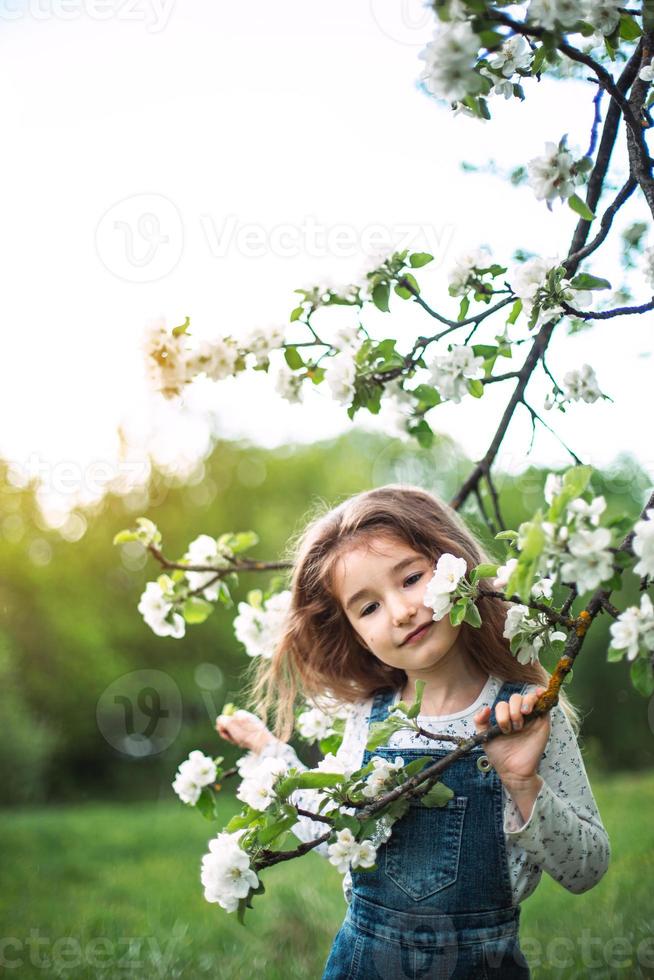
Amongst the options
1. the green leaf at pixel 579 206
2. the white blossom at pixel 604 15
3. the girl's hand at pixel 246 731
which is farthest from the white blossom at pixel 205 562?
the white blossom at pixel 604 15

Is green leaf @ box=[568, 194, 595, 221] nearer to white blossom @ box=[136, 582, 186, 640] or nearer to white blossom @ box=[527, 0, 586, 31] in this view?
white blossom @ box=[527, 0, 586, 31]

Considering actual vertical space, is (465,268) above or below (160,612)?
above

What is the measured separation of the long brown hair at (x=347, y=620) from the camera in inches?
80.7

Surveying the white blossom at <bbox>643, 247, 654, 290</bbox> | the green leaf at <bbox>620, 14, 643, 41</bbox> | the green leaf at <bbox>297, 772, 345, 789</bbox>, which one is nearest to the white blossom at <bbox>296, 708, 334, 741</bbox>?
the green leaf at <bbox>297, 772, 345, 789</bbox>

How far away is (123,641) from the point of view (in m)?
11.9

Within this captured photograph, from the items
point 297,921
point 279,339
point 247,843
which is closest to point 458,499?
point 279,339

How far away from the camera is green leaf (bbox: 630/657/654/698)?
1339 millimetres

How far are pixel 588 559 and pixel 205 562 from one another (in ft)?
4.51

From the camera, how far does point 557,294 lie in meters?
1.68

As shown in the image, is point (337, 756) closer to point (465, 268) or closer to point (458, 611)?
point (458, 611)

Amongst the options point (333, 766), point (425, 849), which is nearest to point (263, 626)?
point (333, 766)

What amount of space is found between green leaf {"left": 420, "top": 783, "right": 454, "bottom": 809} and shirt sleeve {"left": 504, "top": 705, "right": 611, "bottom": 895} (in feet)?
0.52

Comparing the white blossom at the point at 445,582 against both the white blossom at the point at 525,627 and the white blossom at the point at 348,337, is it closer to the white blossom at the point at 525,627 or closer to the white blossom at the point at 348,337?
the white blossom at the point at 525,627

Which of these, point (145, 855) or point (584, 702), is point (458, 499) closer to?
point (145, 855)
